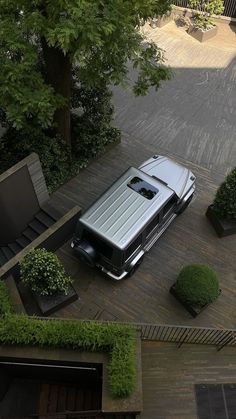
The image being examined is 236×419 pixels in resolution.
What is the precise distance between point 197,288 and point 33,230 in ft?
16.0

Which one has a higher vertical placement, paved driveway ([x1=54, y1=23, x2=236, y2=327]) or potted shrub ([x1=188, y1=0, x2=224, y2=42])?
potted shrub ([x1=188, y1=0, x2=224, y2=42])

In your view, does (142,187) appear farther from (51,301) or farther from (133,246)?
(51,301)

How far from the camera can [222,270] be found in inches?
412

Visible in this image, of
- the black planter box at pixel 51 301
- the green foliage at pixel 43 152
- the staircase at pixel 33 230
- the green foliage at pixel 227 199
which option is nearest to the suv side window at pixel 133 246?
the black planter box at pixel 51 301

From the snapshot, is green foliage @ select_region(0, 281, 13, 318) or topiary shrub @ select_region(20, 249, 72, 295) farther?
topiary shrub @ select_region(20, 249, 72, 295)

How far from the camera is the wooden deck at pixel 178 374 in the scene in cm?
787

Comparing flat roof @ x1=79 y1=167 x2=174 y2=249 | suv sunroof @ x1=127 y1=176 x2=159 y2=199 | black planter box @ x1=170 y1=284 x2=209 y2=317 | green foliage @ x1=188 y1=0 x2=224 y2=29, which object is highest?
green foliage @ x1=188 y1=0 x2=224 y2=29

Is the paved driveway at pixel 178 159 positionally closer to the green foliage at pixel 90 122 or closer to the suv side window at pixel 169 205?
the green foliage at pixel 90 122

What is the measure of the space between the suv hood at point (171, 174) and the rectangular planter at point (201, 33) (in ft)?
32.0

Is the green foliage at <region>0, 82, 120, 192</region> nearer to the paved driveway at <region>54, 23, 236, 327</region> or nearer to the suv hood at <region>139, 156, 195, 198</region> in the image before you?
the paved driveway at <region>54, 23, 236, 327</region>

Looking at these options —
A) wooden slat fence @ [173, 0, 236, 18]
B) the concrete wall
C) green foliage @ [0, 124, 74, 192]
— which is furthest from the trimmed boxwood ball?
wooden slat fence @ [173, 0, 236, 18]

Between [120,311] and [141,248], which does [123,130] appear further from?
[120,311]

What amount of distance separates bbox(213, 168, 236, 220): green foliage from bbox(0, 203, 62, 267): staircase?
15.3ft

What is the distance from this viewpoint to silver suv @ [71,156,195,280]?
353 inches
